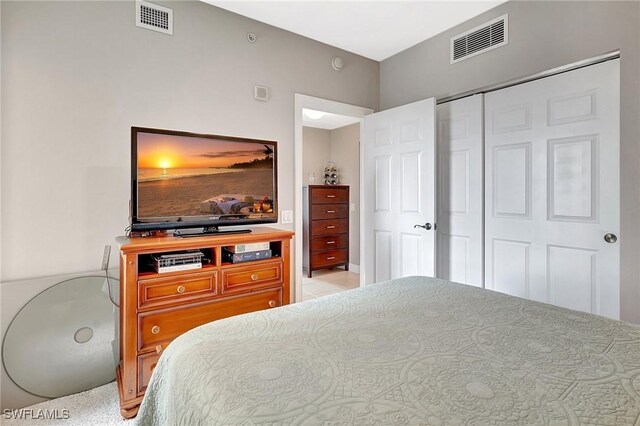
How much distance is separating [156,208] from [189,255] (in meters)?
0.37

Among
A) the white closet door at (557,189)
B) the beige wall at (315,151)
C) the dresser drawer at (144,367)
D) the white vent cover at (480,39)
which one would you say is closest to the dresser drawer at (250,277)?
the dresser drawer at (144,367)

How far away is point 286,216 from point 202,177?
3.01 feet

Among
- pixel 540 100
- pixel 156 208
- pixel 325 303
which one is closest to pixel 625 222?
pixel 540 100

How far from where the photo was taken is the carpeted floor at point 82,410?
180cm

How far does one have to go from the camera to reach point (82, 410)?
1903mm

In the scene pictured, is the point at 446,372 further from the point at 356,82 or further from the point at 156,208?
the point at 356,82

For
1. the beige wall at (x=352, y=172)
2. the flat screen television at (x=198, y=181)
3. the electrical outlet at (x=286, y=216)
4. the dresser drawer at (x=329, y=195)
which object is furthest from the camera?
the beige wall at (x=352, y=172)

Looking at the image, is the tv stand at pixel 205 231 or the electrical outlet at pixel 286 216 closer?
the tv stand at pixel 205 231

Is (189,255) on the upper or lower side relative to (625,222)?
lower

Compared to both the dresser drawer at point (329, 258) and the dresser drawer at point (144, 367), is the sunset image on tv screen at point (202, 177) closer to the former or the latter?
the dresser drawer at point (144, 367)

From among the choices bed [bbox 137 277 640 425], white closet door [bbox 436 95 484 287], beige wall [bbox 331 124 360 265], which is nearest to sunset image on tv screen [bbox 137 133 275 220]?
bed [bbox 137 277 640 425]

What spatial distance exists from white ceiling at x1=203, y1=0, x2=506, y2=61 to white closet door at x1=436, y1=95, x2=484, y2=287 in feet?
2.23

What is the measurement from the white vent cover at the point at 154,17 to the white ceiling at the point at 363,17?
33cm

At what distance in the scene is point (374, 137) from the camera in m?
3.39
